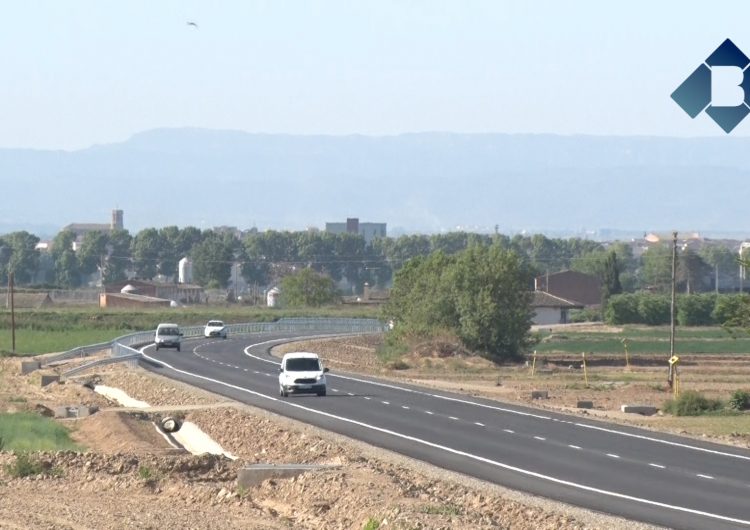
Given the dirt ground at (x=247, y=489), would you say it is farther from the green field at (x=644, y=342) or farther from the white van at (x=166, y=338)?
the green field at (x=644, y=342)

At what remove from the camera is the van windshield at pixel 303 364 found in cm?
5366

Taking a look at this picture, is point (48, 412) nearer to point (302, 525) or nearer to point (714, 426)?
point (714, 426)

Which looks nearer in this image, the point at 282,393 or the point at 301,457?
the point at 301,457

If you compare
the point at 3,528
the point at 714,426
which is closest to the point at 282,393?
the point at 714,426

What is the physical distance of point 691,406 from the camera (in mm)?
49719

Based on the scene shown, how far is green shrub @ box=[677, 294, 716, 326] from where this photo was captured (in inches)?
5536

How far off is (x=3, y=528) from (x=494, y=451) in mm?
14963

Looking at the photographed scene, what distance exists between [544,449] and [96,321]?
4089 inches

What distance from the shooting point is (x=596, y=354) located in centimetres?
10012

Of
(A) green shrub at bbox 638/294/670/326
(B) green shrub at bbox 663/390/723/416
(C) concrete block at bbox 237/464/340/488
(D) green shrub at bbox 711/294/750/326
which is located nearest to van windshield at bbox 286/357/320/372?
(B) green shrub at bbox 663/390/723/416

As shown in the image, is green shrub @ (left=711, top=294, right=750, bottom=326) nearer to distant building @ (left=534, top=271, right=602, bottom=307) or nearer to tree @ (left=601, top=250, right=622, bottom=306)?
tree @ (left=601, top=250, right=622, bottom=306)

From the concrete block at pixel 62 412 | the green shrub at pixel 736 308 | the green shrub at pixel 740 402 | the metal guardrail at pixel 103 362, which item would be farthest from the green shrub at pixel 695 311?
the concrete block at pixel 62 412

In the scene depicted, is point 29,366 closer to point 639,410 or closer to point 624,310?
point 639,410

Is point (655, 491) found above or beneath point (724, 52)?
beneath
